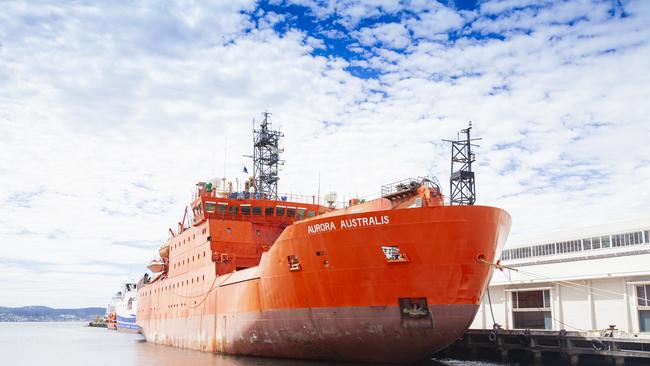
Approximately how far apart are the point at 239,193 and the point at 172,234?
9.48 meters

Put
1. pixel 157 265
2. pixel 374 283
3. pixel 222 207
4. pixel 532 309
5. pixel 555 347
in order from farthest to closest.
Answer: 1. pixel 157 265
2. pixel 222 207
3. pixel 532 309
4. pixel 555 347
5. pixel 374 283

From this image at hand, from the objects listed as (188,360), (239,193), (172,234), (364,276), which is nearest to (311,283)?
(364,276)

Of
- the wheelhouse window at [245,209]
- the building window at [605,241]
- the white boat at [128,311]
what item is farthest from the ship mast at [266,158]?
the white boat at [128,311]

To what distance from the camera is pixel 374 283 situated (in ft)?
61.8

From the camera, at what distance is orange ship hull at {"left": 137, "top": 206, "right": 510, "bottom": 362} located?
59.2 feet

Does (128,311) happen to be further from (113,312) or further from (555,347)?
(555,347)

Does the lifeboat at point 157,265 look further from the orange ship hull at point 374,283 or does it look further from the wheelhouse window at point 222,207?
the orange ship hull at point 374,283

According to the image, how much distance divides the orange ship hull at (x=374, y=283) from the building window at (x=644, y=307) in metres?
7.74

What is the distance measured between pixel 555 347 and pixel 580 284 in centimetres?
434

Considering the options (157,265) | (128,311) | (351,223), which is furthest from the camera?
(128,311)

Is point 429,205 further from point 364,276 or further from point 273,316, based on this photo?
point 273,316

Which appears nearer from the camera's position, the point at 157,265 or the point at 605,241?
the point at 605,241

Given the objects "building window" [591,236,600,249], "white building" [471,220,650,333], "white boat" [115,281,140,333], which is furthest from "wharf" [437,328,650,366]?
"white boat" [115,281,140,333]

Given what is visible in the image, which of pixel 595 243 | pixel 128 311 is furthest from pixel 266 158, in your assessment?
pixel 128 311
